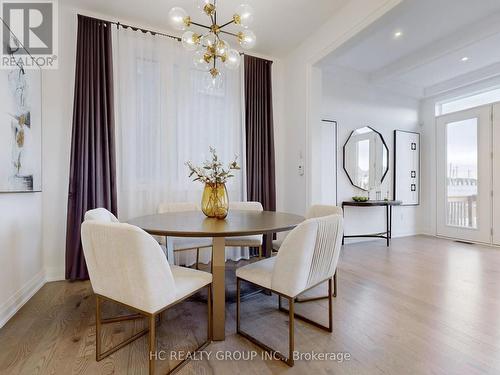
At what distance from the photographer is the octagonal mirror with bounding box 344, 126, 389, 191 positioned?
4.45m

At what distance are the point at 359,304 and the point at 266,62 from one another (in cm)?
330

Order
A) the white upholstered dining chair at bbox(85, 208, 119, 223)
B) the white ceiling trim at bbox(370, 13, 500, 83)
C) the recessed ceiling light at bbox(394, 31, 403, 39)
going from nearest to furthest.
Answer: the white upholstered dining chair at bbox(85, 208, 119, 223) < the white ceiling trim at bbox(370, 13, 500, 83) < the recessed ceiling light at bbox(394, 31, 403, 39)

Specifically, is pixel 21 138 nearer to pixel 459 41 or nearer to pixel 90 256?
pixel 90 256

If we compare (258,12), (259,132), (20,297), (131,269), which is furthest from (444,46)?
(20,297)

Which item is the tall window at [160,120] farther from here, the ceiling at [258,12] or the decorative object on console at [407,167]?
the decorative object on console at [407,167]

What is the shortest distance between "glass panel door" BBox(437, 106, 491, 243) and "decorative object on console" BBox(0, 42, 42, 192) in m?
6.35

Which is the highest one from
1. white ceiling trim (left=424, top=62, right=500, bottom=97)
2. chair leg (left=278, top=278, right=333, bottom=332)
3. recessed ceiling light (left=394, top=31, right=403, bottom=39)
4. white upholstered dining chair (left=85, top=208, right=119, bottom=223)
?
recessed ceiling light (left=394, top=31, right=403, bottom=39)

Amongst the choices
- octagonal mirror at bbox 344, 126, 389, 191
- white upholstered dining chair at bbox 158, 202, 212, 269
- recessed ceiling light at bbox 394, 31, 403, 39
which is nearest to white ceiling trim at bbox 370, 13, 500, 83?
recessed ceiling light at bbox 394, 31, 403, 39

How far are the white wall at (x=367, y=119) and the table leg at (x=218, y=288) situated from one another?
322cm

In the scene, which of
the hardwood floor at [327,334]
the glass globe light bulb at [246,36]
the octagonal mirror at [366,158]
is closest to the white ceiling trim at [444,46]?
the octagonal mirror at [366,158]

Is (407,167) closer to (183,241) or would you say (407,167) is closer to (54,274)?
(183,241)

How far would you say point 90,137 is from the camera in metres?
2.67

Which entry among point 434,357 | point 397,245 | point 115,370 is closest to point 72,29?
point 115,370

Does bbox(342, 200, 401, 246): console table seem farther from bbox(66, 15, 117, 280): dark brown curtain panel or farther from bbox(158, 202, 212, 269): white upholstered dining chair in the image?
bbox(66, 15, 117, 280): dark brown curtain panel
